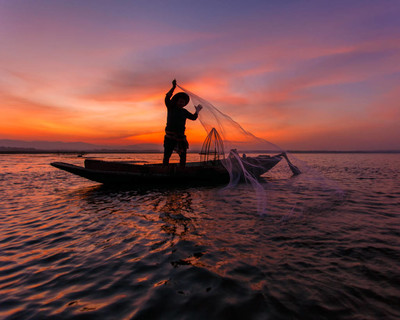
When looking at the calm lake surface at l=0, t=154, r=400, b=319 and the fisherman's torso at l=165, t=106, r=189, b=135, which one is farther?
the fisherman's torso at l=165, t=106, r=189, b=135

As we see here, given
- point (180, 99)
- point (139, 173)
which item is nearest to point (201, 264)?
point (180, 99)

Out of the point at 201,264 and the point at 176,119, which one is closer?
the point at 201,264

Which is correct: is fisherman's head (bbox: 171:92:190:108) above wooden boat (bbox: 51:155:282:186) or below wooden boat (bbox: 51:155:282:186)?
above

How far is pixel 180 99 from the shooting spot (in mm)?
10398

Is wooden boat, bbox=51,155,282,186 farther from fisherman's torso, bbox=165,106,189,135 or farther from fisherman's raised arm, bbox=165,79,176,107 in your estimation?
fisherman's raised arm, bbox=165,79,176,107

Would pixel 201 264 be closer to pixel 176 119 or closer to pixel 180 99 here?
pixel 176 119

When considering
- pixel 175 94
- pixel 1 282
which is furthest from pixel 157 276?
pixel 175 94

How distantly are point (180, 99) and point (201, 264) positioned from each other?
8393 millimetres

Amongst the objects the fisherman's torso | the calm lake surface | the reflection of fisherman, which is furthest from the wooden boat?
the calm lake surface

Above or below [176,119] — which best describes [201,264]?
below

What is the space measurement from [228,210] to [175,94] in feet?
21.1

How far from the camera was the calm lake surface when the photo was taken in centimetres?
262

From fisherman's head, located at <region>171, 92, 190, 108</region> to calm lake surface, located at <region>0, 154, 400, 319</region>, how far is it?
5731mm

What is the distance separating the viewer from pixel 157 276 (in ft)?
10.9
